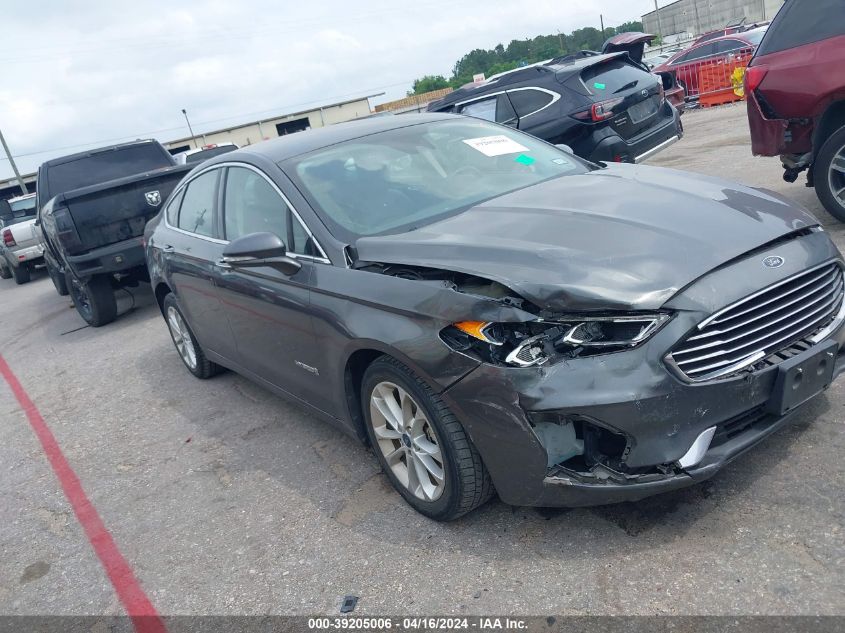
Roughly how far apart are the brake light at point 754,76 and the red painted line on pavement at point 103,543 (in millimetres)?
5661

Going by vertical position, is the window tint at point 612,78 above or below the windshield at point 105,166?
below

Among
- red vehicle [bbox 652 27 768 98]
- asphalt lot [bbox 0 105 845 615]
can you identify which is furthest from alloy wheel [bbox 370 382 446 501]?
red vehicle [bbox 652 27 768 98]

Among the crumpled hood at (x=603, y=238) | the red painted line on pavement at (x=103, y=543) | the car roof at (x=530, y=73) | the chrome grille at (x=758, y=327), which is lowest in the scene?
the red painted line on pavement at (x=103, y=543)

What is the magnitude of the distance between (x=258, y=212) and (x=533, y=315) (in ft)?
6.74

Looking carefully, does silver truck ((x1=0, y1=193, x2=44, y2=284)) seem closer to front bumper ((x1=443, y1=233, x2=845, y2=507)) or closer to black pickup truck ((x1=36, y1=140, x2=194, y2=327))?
black pickup truck ((x1=36, y1=140, x2=194, y2=327))

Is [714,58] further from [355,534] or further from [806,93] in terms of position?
[355,534]

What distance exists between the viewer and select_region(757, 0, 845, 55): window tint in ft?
18.0

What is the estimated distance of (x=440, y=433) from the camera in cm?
294

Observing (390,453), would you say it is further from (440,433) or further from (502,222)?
(502,222)

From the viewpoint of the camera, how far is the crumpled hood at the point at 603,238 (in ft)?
8.71

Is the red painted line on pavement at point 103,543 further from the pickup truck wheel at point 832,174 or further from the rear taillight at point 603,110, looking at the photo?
the rear taillight at point 603,110

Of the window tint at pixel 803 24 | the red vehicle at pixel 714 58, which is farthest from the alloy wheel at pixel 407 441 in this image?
the red vehicle at pixel 714 58

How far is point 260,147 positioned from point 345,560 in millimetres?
2558

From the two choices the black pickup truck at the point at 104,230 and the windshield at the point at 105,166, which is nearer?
the black pickup truck at the point at 104,230
